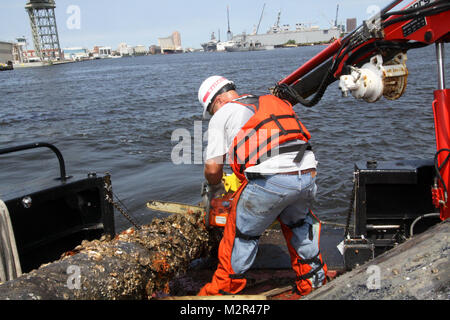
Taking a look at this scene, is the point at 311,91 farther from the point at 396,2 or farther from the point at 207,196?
the point at 207,196

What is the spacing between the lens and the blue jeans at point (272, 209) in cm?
324

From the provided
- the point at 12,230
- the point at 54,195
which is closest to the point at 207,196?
the point at 54,195

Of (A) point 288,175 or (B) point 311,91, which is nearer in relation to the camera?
(A) point 288,175

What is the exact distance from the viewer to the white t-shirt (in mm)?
3248

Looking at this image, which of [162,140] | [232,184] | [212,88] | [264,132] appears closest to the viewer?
[264,132]

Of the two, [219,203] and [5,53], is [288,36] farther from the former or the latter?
[219,203]

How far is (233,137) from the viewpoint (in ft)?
11.1

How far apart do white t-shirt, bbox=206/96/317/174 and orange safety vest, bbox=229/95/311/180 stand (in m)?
0.04

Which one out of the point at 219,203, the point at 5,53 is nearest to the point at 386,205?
the point at 219,203

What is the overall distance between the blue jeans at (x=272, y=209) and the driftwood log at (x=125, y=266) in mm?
790

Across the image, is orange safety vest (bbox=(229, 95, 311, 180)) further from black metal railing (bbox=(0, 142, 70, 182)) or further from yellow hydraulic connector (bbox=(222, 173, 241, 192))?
black metal railing (bbox=(0, 142, 70, 182))

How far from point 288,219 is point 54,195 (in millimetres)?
2333

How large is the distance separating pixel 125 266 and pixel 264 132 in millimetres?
1627
